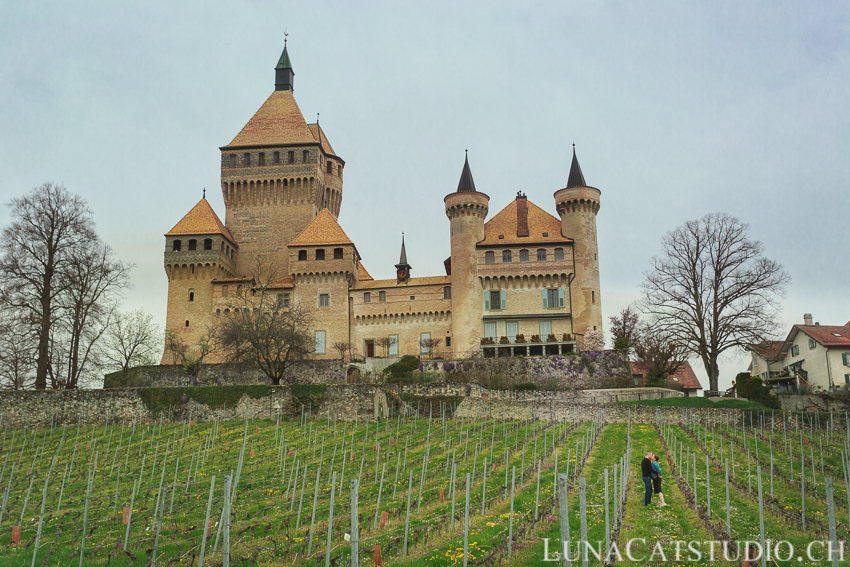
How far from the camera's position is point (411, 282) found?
48.5 meters

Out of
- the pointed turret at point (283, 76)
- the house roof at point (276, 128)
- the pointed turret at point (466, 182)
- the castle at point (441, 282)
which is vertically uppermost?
the pointed turret at point (283, 76)

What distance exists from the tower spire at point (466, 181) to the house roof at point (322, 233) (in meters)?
8.64

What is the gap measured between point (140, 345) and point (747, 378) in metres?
34.3

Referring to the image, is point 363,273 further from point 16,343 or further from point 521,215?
point 16,343

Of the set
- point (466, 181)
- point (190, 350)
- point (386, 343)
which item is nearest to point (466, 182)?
point (466, 181)

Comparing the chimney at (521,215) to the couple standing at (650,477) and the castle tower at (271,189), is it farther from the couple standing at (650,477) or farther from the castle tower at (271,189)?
the couple standing at (650,477)

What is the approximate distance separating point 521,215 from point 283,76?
88.6 feet

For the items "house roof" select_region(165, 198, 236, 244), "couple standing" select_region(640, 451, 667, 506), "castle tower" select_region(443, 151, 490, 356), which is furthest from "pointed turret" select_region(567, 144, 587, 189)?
"couple standing" select_region(640, 451, 667, 506)

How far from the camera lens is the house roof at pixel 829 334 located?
41.7 m

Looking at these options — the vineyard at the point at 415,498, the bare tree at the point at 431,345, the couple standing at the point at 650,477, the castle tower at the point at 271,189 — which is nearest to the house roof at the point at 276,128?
the castle tower at the point at 271,189

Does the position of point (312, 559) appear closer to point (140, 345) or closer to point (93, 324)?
point (93, 324)

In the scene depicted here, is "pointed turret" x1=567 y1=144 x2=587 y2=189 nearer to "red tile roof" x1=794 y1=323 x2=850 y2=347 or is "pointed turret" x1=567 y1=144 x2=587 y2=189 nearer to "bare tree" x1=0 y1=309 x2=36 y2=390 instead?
"red tile roof" x1=794 y1=323 x2=850 y2=347

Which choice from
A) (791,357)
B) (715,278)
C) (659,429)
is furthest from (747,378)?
(791,357)

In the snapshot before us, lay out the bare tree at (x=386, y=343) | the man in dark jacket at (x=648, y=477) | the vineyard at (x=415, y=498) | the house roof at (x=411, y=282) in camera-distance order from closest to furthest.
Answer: the vineyard at (x=415, y=498)
the man in dark jacket at (x=648, y=477)
the bare tree at (x=386, y=343)
the house roof at (x=411, y=282)
